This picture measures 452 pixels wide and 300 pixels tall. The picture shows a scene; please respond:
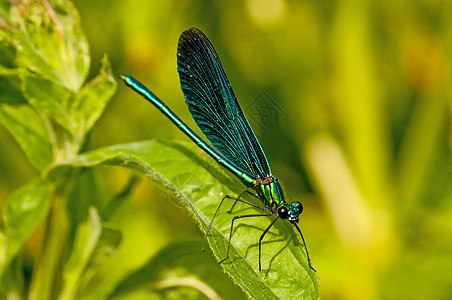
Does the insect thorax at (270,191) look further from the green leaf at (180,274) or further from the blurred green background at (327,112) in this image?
the blurred green background at (327,112)

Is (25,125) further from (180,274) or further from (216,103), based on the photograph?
(216,103)

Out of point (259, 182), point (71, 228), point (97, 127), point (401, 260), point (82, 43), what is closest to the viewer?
point (82, 43)

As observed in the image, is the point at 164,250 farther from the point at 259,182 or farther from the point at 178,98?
the point at 178,98

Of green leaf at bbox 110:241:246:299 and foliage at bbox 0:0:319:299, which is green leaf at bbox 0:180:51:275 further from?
green leaf at bbox 110:241:246:299

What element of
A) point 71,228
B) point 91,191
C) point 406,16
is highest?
point 406,16

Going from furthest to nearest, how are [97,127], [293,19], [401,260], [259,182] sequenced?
Result: [293,19], [97,127], [401,260], [259,182]

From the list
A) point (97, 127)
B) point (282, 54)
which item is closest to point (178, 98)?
point (97, 127)
